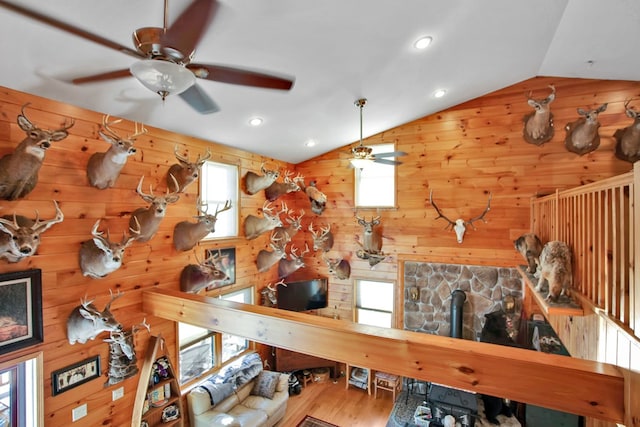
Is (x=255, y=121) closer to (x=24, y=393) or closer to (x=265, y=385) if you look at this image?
(x=24, y=393)

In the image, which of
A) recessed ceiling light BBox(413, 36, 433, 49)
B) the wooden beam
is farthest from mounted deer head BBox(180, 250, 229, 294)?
recessed ceiling light BBox(413, 36, 433, 49)

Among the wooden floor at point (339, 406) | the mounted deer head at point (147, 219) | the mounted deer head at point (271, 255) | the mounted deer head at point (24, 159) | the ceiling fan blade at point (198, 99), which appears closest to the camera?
the ceiling fan blade at point (198, 99)

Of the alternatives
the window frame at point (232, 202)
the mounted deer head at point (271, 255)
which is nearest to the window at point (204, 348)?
the mounted deer head at point (271, 255)

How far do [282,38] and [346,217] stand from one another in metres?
4.23

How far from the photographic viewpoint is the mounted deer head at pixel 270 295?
5921mm

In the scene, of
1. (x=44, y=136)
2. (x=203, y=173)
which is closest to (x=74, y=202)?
(x=44, y=136)

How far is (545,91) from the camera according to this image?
195 inches

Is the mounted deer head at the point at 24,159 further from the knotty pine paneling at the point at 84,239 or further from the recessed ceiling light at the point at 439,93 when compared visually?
the recessed ceiling light at the point at 439,93

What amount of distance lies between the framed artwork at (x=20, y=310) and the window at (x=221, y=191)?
226cm

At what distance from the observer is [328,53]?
3.10 meters

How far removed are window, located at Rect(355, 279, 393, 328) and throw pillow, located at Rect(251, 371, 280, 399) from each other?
2.12 metres

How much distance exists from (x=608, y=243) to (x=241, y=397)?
5.59m

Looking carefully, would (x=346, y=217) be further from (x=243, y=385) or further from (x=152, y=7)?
(x=152, y=7)


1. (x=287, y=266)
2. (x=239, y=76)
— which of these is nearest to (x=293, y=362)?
(x=287, y=266)
